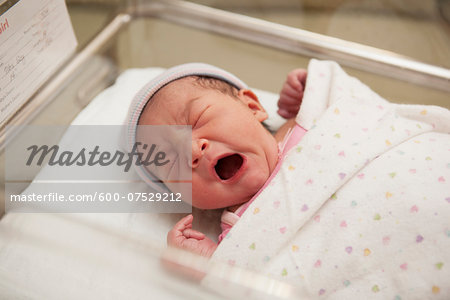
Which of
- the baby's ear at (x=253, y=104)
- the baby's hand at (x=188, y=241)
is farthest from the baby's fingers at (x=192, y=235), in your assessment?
the baby's ear at (x=253, y=104)

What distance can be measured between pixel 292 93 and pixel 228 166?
0.81 ft

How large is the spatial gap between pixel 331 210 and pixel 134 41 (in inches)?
30.0

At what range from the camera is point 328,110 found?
2.36 ft

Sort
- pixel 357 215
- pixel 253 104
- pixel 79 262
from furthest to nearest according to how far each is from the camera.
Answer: pixel 253 104
pixel 357 215
pixel 79 262

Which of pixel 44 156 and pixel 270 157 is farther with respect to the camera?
pixel 44 156

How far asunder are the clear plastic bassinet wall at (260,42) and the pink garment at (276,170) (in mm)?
336

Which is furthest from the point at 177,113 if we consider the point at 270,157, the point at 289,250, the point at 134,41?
the point at 134,41

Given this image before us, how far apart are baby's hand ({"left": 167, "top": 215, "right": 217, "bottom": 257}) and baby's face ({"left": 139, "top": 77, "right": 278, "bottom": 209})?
50 mm

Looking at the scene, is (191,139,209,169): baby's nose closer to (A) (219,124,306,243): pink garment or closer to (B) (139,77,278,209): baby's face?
(B) (139,77,278,209): baby's face

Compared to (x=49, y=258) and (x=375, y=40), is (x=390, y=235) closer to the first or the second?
(x=49, y=258)

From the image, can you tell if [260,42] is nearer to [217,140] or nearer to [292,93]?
[292,93]

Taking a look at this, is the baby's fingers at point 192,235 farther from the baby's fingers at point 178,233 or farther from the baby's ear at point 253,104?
the baby's ear at point 253,104

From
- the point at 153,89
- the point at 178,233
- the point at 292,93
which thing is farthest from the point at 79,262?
the point at 292,93

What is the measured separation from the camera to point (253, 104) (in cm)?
74
